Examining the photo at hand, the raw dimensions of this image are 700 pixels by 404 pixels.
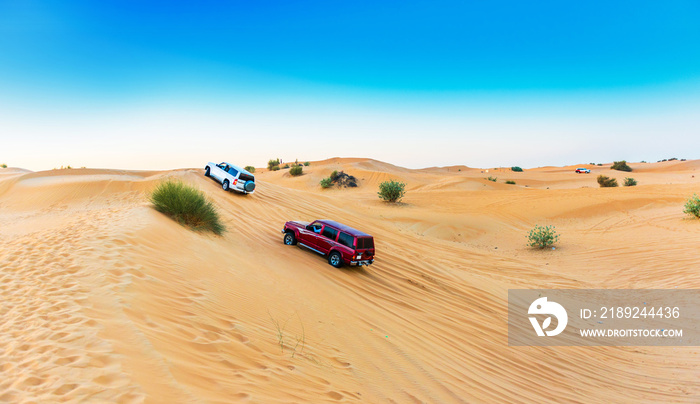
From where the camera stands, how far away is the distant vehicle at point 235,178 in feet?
53.8

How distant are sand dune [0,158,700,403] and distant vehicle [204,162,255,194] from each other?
1.93 metres

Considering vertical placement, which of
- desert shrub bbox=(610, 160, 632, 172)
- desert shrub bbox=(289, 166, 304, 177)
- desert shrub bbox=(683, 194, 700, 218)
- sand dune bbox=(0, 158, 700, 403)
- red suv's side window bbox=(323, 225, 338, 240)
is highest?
desert shrub bbox=(610, 160, 632, 172)

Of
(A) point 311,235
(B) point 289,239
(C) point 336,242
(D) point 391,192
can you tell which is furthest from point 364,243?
(D) point 391,192

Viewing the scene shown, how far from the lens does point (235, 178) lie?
16.5 m

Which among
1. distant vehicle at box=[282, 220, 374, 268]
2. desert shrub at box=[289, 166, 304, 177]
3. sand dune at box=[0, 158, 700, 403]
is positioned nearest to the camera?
sand dune at box=[0, 158, 700, 403]

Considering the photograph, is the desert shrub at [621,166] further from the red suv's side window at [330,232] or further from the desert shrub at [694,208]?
the red suv's side window at [330,232]

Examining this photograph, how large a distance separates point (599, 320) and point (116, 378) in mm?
10544

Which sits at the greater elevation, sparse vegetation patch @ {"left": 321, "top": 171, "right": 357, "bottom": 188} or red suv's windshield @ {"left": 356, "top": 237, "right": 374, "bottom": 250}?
sparse vegetation patch @ {"left": 321, "top": 171, "right": 357, "bottom": 188}

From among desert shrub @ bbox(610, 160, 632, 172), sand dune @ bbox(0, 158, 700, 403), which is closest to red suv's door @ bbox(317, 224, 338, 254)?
sand dune @ bbox(0, 158, 700, 403)

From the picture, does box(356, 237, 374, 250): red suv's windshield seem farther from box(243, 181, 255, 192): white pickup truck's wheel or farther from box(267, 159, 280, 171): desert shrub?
box(267, 159, 280, 171): desert shrub

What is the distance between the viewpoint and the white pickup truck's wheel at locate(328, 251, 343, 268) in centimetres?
948

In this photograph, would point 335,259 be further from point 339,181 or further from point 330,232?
point 339,181

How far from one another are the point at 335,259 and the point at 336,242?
475 millimetres

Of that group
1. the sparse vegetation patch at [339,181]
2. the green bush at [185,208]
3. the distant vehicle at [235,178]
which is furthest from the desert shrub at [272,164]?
the green bush at [185,208]
